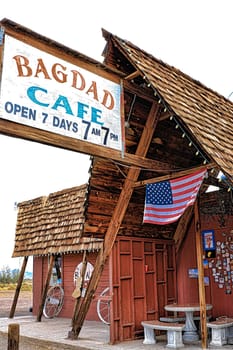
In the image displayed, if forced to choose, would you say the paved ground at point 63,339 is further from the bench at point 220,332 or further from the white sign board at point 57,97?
the white sign board at point 57,97

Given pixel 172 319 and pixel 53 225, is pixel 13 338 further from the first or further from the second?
pixel 53 225

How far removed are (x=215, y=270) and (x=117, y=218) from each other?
2491 millimetres

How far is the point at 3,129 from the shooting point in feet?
16.4

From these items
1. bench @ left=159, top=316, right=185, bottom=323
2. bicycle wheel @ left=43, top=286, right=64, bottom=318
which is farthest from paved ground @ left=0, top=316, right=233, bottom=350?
bicycle wheel @ left=43, top=286, right=64, bottom=318

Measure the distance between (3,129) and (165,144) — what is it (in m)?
4.07

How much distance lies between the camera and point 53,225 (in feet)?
42.7

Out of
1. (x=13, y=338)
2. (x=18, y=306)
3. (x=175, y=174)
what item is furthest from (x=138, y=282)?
(x=18, y=306)

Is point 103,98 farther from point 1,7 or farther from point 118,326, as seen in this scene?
point 118,326

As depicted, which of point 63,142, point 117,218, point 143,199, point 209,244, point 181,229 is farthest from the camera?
point 181,229

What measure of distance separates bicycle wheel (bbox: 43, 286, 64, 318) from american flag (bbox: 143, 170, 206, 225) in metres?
6.61

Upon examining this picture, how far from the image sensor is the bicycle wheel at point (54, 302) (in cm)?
1266

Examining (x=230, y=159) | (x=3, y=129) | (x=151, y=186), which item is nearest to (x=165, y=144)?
(x=151, y=186)

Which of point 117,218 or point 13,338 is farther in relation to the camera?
point 117,218

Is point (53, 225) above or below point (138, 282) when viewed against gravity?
above
